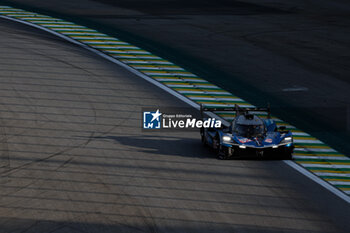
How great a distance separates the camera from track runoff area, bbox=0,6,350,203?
76.1 feet

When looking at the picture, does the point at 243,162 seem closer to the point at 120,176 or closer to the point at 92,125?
the point at 120,176

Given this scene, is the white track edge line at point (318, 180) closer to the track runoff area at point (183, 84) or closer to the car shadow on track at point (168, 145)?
the track runoff area at point (183, 84)

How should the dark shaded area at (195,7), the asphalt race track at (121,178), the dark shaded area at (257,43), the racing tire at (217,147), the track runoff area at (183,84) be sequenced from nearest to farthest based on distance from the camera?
the asphalt race track at (121,178)
the track runoff area at (183,84)
the racing tire at (217,147)
the dark shaded area at (257,43)
the dark shaded area at (195,7)

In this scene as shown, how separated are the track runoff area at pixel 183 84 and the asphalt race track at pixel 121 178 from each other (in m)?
1.02

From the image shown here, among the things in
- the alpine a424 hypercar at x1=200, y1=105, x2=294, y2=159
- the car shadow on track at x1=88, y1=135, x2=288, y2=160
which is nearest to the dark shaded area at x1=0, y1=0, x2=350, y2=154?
the alpine a424 hypercar at x1=200, y1=105, x2=294, y2=159

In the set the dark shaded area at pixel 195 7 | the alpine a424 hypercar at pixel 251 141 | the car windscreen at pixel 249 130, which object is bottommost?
the alpine a424 hypercar at pixel 251 141

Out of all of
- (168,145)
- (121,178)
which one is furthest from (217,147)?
(121,178)

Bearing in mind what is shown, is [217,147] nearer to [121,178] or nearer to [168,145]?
[168,145]

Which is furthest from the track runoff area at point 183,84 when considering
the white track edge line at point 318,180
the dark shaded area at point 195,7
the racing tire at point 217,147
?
the dark shaded area at point 195,7

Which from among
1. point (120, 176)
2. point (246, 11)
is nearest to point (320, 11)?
point (246, 11)

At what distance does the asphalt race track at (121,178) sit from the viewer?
59.6ft

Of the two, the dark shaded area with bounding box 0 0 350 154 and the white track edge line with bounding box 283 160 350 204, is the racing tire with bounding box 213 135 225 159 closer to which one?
the white track edge line with bounding box 283 160 350 204

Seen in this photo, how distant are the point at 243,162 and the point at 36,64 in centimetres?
1711

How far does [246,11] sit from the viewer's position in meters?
56.6
